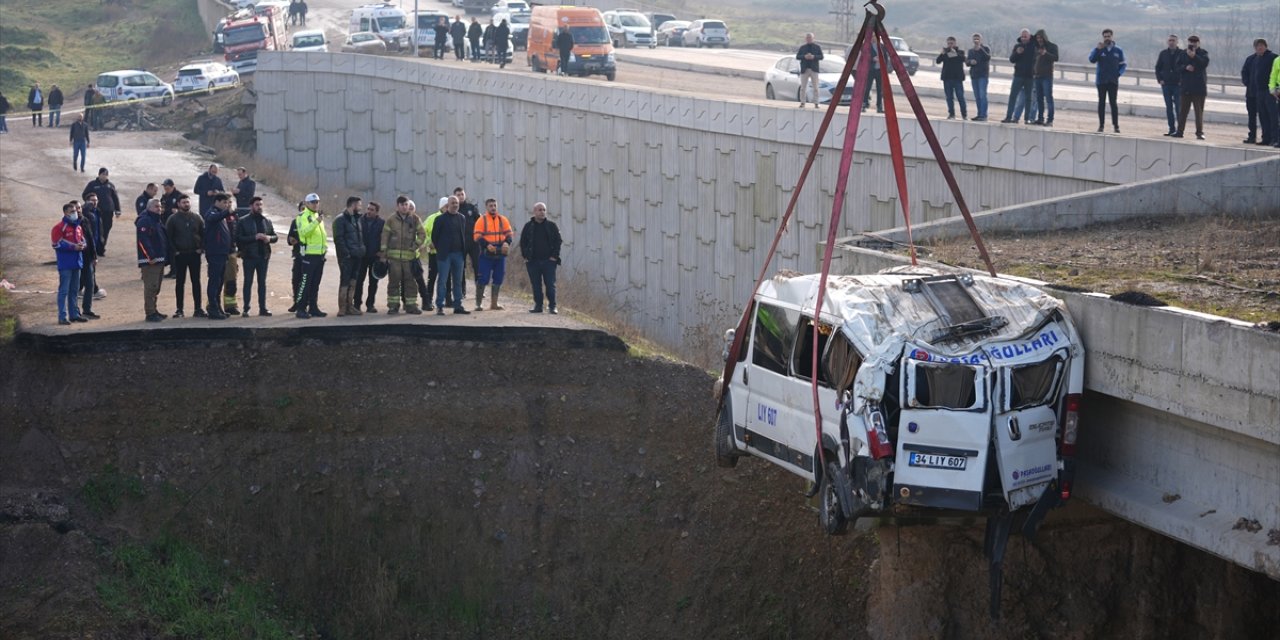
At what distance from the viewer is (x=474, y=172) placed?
3419 cm

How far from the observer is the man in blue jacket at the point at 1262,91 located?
18031mm

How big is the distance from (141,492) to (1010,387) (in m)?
10.3

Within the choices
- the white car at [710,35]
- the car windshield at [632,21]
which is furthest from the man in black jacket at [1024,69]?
the white car at [710,35]

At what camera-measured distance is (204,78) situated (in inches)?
1897

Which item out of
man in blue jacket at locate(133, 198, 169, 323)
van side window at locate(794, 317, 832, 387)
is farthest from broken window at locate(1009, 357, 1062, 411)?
man in blue jacket at locate(133, 198, 169, 323)

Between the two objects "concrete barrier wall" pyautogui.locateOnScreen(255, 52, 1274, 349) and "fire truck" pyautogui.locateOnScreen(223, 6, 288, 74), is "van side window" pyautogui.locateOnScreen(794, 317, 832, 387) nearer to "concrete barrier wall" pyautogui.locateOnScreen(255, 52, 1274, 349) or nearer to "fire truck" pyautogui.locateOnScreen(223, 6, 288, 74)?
"concrete barrier wall" pyautogui.locateOnScreen(255, 52, 1274, 349)

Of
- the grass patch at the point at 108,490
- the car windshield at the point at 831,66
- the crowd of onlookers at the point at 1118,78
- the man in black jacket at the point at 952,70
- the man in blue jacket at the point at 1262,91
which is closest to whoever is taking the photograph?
the grass patch at the point at 108,490

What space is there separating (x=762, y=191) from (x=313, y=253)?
8139 millimetres

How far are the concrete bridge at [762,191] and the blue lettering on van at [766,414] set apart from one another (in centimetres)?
215

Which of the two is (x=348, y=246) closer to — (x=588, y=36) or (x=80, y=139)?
(x=80, y=139)

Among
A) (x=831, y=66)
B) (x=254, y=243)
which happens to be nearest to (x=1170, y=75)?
(x=254, y=243)

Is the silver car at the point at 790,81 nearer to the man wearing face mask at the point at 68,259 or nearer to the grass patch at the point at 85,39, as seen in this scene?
the man wearing face mask at the point at 68,259

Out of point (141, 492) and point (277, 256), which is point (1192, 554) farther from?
point (277, 256)

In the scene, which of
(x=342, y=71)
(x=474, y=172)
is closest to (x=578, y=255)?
(x=474, y=172)
